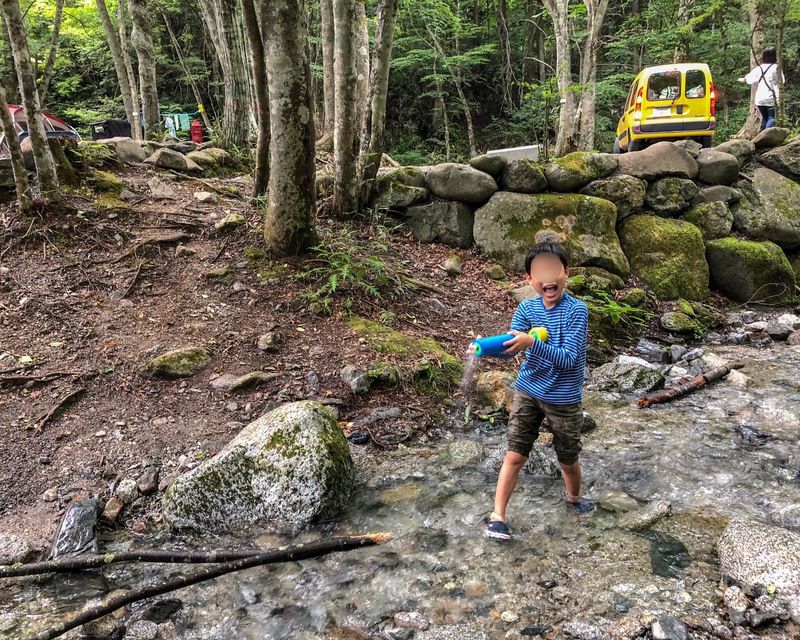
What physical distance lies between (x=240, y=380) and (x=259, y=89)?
3907 mm

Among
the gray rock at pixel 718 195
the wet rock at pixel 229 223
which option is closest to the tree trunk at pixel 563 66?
the gray rock at pixel 718 195

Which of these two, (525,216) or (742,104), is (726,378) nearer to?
(525,216)

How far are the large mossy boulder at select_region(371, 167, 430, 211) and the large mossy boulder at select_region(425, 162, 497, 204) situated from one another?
0.29 metres

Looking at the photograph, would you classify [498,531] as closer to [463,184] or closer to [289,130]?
[289,130]

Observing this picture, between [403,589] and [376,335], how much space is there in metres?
2.98

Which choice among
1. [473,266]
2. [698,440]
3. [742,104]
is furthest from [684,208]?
[742,104]

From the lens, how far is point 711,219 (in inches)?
337

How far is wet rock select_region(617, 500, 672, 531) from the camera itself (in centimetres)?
304

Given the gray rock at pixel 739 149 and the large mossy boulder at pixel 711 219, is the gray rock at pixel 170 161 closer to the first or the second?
the large mossy boulder at pixel 711 219

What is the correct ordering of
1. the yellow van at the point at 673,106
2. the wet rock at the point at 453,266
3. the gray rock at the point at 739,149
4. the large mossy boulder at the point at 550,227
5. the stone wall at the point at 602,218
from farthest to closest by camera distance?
1. the yellow van at the point at 673,106
2. the gray rock at the point at 739,149
3. the stone wall at the point at 602,218
4. the large mossy boulder at the point at 550,227
5. the wet rock at the point at 453,266

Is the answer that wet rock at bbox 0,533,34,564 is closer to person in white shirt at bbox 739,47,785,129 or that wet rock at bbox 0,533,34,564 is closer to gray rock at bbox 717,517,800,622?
gray rock at bbox 717,517,800,622

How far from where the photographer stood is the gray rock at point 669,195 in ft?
27.6

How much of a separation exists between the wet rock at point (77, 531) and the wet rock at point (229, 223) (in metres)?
4.22

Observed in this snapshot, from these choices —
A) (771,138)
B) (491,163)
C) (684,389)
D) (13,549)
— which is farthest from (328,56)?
(13,549)
